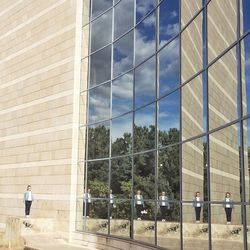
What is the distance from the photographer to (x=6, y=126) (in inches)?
995

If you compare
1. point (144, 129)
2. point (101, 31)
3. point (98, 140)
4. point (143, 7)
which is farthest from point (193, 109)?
point (101, 31)

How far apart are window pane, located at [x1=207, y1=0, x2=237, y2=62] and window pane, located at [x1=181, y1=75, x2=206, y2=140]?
1.02 meters

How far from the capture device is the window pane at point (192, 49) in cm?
1277

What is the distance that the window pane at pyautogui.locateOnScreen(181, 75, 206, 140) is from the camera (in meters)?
12.3

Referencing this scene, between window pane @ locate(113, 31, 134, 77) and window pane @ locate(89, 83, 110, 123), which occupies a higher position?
window pane @ locate(113, 31, 134, 77)

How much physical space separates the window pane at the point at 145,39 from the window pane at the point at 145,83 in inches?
14.2

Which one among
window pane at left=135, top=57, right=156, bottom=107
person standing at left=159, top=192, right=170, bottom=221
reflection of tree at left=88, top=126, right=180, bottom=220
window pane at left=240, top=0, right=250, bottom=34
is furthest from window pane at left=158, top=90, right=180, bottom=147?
window pane at left=240, top=0, right=250, bottom=34

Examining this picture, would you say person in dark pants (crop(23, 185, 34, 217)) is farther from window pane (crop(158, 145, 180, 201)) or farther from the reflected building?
window pane (crop(158, 145, 180, 201))

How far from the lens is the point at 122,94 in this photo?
18.1m

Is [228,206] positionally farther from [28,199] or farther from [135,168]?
[28,199]

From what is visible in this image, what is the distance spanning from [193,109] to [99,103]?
24.8 feet

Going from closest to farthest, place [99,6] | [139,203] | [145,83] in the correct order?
[139,203]
[145,83]
[99,6]

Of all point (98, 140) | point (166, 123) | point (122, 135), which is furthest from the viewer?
point (98, 140)

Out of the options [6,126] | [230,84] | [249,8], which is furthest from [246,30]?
[6,126]
